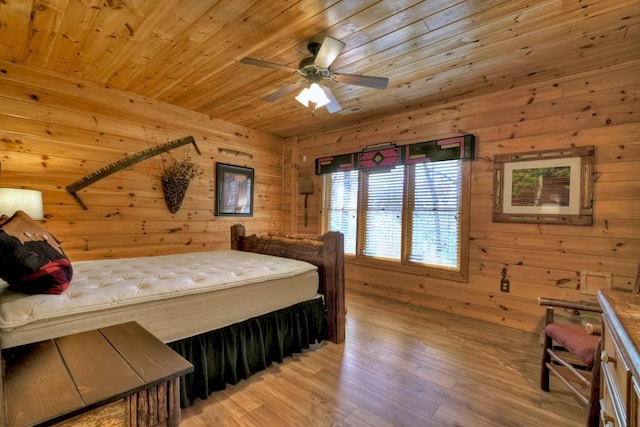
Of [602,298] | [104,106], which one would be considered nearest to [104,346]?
[602,298]

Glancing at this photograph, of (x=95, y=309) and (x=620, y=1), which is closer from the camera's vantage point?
(x=95, y=309)

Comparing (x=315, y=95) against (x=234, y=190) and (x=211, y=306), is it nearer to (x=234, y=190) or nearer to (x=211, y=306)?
(x=211, y=306)

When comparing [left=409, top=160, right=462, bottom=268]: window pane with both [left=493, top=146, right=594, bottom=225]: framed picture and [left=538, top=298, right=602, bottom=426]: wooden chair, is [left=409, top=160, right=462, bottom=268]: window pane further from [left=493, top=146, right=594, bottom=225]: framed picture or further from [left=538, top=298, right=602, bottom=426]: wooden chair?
[left=538, top=298, right=602, bottom=426]: wooden chair

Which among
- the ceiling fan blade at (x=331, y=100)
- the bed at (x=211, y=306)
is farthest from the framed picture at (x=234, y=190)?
the ceiling fan blade at (x=331, y=100)

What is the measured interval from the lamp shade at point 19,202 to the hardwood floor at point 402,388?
2.07m

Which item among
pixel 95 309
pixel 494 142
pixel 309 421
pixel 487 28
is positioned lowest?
pixel 309 421

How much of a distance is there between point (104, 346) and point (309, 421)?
46.0 inches

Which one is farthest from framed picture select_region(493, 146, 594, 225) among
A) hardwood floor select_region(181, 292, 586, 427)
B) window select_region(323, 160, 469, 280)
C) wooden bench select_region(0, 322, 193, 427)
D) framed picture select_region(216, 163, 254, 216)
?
framed picture select_region(216, 163, 254, 216)

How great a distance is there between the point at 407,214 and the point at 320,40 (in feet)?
7.97

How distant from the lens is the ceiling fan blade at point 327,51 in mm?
1977

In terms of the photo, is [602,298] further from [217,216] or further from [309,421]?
[217,216]

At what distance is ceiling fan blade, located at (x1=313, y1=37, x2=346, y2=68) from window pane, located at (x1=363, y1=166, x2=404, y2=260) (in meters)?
2.19

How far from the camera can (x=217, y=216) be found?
4.43 meters

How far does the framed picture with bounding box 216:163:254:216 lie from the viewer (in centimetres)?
442
